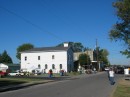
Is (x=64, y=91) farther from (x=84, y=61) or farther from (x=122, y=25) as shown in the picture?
(x=84, y=61)

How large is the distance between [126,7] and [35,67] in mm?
73720

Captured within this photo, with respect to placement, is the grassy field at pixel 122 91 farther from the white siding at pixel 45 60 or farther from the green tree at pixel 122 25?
the white siding at pixel 45 60

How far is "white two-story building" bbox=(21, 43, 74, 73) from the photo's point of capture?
89812 mm

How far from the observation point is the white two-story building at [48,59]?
295 ft

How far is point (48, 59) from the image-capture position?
91.2 meters

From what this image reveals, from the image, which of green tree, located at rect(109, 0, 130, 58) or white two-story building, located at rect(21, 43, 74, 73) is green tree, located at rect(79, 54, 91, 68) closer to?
white two-story building, located at rect(21, 43, 74, 73)

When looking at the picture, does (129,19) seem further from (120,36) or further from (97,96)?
(97,96)

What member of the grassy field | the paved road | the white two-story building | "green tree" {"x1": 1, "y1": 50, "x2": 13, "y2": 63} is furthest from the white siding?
the grassy field

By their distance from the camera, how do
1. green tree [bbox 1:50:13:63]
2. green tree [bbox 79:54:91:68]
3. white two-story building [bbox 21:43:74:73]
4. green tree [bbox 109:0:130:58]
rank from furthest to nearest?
1. green tree [bbox 1:50:13:63]
2. green tree [bbox 79:54:91:68]
3. white two-story building [bbox 21:43:74:73]
4. green tree [bbox 109:0:130:58]

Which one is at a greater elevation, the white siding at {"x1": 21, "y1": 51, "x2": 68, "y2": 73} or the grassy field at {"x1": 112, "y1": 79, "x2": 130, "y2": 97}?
the white siding at {"x1": 21, "y1": 51, "x2": 68, "y2": 73}

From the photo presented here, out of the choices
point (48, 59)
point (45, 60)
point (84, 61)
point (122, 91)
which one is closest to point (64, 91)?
point (122, 91)

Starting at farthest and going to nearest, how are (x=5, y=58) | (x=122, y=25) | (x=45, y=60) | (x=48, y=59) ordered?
(x=5, y=58) < (x=45, y=60) < (x=48, y=59) < (x=122, y=25)

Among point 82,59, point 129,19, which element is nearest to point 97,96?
point 129,19

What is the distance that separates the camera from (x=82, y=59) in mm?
105375
